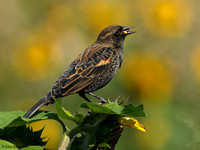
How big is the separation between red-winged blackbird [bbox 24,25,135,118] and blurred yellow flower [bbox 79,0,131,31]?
2.45 metres

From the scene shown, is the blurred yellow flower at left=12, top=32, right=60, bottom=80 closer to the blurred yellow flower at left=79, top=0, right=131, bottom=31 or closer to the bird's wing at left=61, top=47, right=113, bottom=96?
the blurred yellow flower at left=79, top=0, right=131, bottom=31

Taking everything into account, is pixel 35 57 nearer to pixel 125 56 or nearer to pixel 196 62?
pixel 125 56

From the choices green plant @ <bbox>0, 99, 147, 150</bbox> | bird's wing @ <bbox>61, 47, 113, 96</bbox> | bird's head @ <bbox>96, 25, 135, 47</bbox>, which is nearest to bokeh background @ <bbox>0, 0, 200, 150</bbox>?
bird's head @ <bbox>96, 25, 135, 47</bbox>

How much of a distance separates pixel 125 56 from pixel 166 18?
52.0 inches

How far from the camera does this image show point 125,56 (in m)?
6.32

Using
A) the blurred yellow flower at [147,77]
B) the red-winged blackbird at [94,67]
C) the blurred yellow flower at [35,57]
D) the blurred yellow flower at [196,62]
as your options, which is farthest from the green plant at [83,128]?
the blurred yellow flower at [196,62]

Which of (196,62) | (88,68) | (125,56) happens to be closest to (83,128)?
(88,68)

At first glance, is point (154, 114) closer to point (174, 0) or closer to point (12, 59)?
point (12, 59)

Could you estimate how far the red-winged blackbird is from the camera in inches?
137

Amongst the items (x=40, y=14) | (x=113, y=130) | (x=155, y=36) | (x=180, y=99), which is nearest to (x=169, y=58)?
(x=155, y=36)

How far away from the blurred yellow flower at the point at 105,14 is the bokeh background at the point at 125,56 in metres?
0.02

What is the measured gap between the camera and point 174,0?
8.02m

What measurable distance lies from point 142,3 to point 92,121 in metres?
6.73

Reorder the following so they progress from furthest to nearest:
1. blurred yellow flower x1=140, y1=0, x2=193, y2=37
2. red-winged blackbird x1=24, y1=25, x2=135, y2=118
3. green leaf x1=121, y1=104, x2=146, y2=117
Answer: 1. blurred yellow flower x1=140, y1=0, x2=193, y2=37
2. red-winged blackbird x1=24, y1=25, x2=135, y2=118
3. green leaf x1=121, y1=104, x2=146, y2=117
